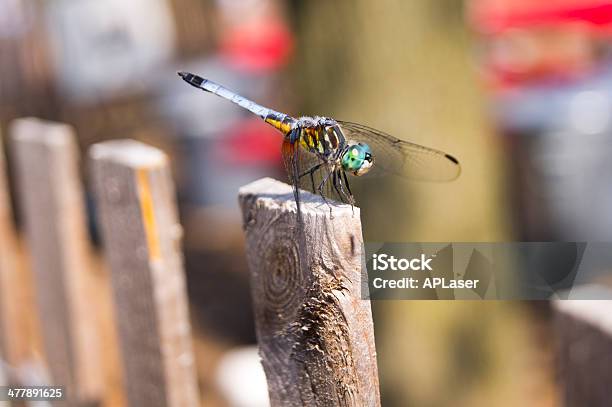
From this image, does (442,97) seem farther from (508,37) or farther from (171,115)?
(171,115)

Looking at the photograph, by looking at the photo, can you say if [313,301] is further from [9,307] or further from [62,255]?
[9,307]

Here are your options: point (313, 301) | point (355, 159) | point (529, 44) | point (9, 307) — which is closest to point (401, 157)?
point (355, 159)

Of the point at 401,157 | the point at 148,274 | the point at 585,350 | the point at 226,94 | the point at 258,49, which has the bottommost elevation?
the point at 585,350

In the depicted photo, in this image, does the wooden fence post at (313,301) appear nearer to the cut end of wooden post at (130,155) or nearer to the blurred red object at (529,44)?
the cut end of wooden post at (130,155)

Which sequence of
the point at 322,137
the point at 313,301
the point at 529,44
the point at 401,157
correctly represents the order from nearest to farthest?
the point at 313,301
the point at 322,137
the point at 401,157
the point at 529,44

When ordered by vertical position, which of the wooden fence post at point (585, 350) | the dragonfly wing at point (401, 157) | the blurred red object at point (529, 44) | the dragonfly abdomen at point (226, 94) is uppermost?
the blurred red object at point (529, 44)

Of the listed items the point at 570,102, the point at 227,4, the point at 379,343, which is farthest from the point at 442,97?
the point at 227,4

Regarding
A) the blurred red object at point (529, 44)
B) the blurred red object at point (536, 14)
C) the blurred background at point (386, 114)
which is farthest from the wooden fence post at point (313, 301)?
the blurred red object at point (529, 44)

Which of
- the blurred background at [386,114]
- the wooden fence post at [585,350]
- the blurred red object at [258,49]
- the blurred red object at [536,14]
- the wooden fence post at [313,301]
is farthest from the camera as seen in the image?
the blurred red object at [258,49]
